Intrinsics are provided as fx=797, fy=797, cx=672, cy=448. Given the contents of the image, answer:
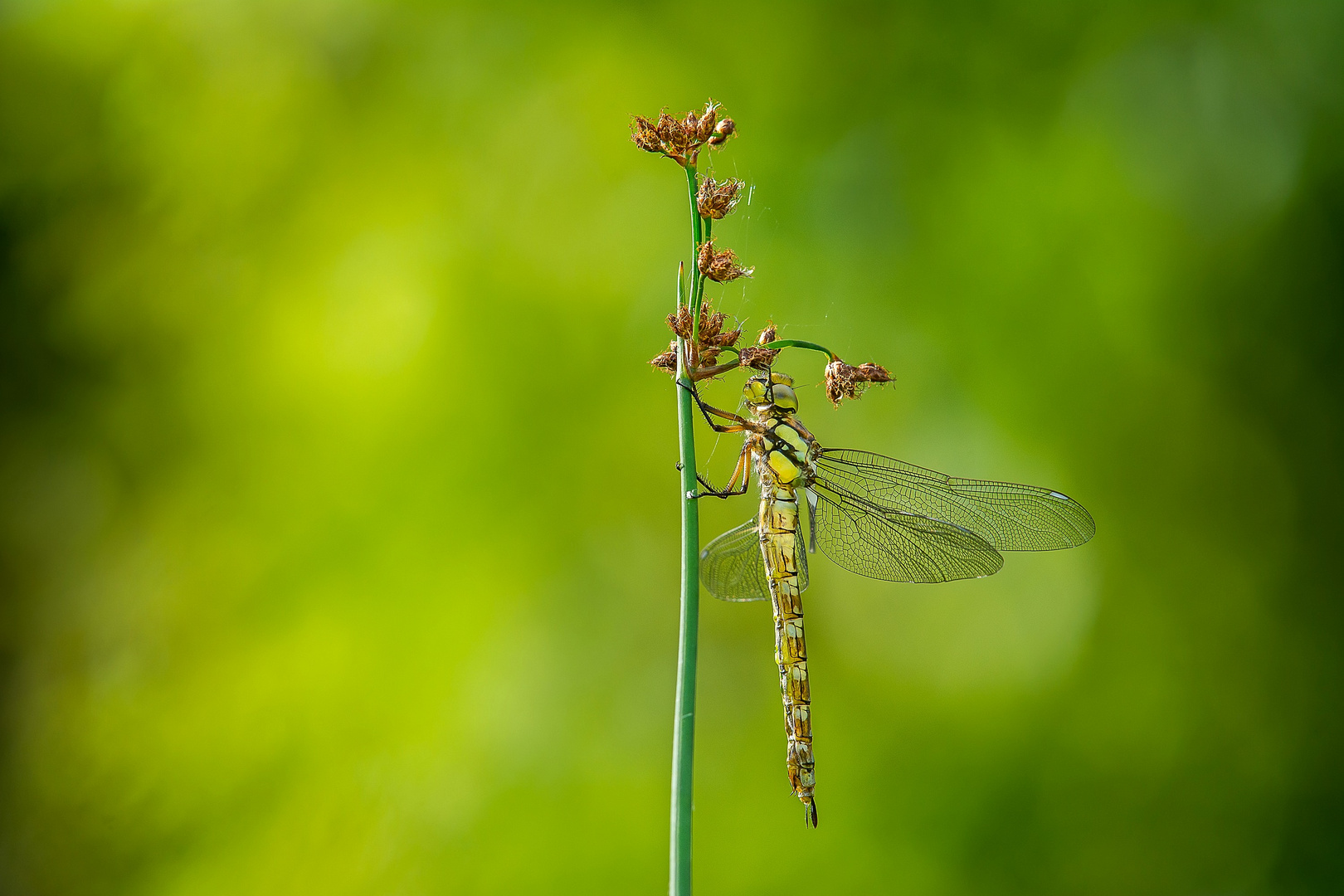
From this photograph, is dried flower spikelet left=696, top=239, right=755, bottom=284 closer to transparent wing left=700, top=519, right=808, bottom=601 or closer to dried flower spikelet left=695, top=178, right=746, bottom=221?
dried flower spikelet left=695, top=178, right=746, bottom=221

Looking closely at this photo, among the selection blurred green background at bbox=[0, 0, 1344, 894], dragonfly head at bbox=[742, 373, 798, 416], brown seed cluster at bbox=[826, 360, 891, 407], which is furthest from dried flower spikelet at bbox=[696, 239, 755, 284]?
blurred green background at bbox=[0, 0, 1344, 894]

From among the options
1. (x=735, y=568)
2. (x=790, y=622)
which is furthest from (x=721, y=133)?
(x=735, y=568)

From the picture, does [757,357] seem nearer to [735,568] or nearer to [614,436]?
[735,568]

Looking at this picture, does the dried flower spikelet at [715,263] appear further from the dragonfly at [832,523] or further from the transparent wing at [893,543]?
the transparent wing at [893,543]

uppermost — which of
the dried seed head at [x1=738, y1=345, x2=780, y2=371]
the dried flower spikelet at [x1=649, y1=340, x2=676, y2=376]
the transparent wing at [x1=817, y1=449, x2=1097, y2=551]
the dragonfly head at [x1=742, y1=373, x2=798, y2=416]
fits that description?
the dragonfly head at [x1=742, y1=373, x2=798, y2=416]

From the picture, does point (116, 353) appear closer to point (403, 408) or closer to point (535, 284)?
point (403, 408)

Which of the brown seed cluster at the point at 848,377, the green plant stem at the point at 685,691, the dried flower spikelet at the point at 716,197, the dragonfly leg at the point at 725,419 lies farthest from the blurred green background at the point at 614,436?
the green plant stem at the point at 685,691

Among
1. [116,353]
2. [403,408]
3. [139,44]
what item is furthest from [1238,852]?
[139,44]

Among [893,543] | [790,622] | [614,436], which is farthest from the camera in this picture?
[614,436]
